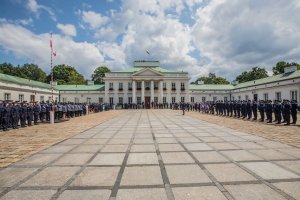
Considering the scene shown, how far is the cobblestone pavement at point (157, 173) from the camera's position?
432cm

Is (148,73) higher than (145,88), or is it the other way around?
(148,73)

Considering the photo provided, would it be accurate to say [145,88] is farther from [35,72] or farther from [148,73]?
[35,72]

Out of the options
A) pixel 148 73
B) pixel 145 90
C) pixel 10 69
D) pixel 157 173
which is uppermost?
pixel 10 69

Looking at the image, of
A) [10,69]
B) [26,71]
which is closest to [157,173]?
[10,69]

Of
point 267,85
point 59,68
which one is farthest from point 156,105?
point 59,68

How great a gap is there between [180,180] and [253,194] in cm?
140

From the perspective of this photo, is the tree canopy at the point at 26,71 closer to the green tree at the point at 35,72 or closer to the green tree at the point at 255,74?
the green tree at the point at 35,72

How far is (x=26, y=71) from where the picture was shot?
90.4 m

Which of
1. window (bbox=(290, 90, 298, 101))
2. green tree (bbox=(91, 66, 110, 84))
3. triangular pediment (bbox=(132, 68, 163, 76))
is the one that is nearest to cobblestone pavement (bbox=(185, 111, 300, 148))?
window (bbox=(290, 90, 298, 101))

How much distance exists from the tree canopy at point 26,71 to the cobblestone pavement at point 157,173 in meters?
87.6

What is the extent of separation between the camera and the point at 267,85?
44344 mm

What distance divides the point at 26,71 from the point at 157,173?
9733cm

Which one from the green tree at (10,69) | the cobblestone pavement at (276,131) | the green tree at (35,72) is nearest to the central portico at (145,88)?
the green tree at (10,69)

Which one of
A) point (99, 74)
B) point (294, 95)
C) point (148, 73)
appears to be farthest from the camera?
point (99, 74)
